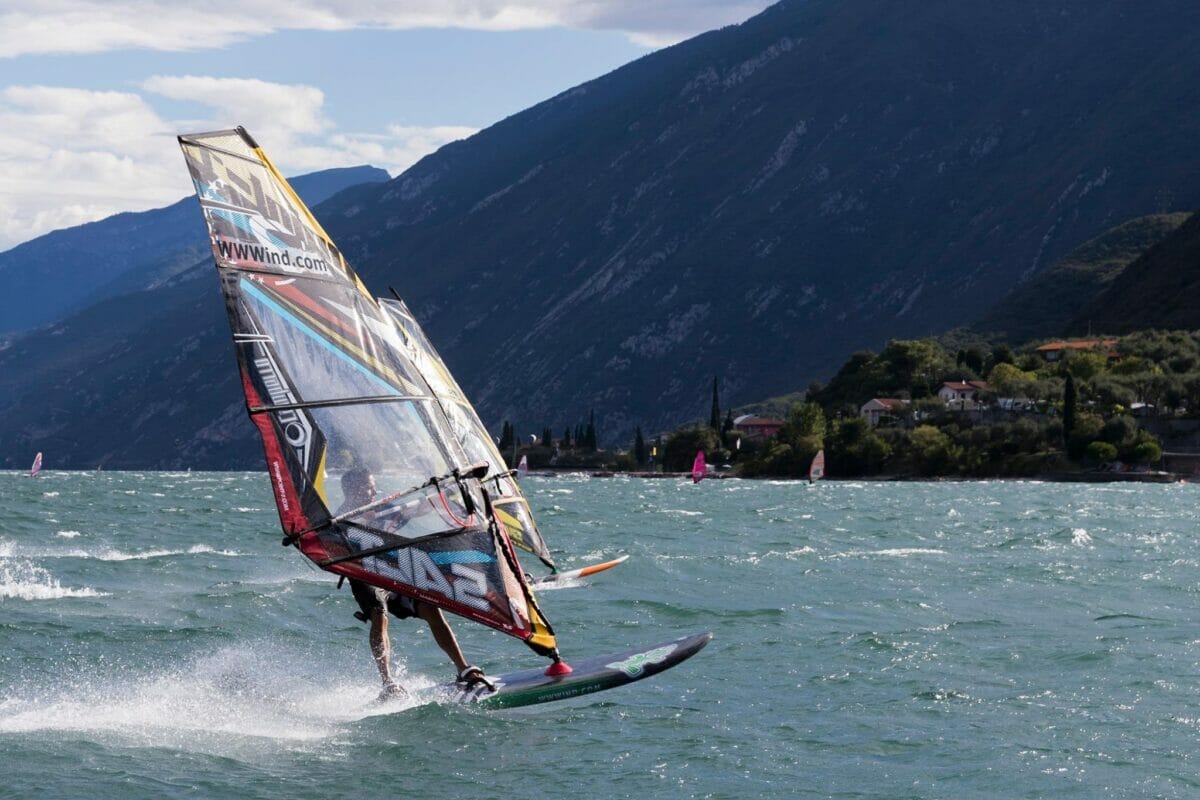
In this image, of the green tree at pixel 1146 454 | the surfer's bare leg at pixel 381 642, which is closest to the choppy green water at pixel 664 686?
the surfer's bare leg at pixel 381 642

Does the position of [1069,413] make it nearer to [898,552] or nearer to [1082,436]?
[1082,436]

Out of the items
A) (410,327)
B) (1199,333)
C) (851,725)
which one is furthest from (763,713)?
(1199,333)

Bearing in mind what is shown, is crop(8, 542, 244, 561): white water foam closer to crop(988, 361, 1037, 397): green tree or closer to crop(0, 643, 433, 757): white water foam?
crop(0, 643, 433, 757): white water foam

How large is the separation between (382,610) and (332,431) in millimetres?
1934

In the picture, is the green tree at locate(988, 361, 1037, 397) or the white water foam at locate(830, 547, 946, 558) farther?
the green tree at locate(988, 361, 1037, 397)

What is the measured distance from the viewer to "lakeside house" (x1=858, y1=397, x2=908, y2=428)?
16375 cm

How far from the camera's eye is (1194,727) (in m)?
17.6

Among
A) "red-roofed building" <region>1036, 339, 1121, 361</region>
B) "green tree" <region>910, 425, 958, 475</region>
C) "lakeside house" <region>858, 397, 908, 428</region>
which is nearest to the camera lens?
"green tree" <region>910, 425, 958, 475</region>

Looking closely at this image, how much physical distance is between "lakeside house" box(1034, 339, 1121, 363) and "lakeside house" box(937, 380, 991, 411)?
1006 cm

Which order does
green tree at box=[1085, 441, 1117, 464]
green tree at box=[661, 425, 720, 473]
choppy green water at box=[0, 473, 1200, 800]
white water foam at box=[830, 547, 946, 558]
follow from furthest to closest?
green tree at box=[661, 425, 720, 473], green tree at box=[1085, 441, 1117, 464], white water foam at box=[830, 547, 946, 558], choppy green water at box=[0, 473, 1200, 800]

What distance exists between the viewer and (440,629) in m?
16.9

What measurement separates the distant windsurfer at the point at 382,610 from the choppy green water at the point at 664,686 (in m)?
0.49

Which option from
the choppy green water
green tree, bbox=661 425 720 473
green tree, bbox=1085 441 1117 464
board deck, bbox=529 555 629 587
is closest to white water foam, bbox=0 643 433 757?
the choppy green water

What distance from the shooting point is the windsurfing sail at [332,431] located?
52.5 feet
